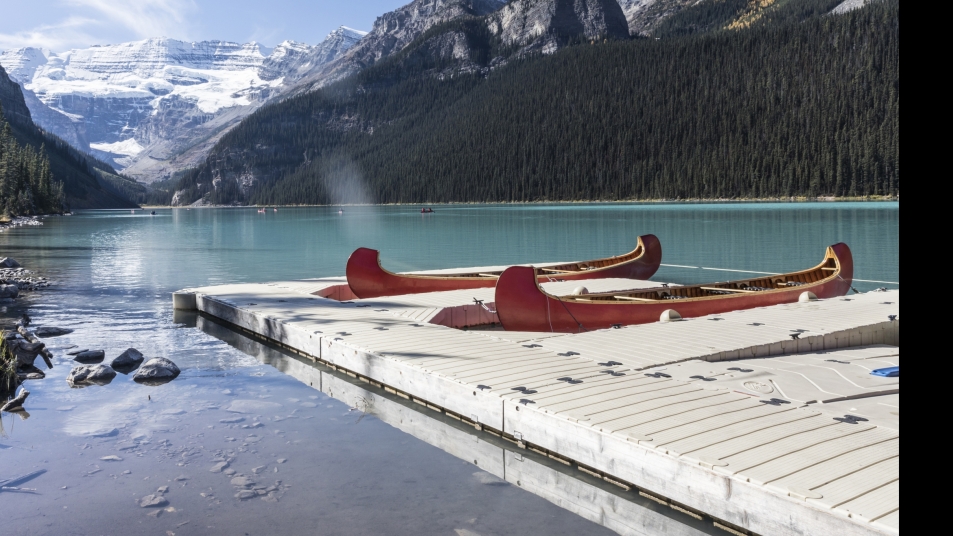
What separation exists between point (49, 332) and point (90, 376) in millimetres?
4310

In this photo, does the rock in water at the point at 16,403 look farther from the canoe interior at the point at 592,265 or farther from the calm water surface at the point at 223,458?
the canoe interior at the point at 592,265

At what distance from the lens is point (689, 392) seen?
6684 millimetres

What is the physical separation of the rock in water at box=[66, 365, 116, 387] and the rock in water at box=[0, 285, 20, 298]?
396 inches

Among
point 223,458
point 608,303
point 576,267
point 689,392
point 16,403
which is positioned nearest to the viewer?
point 689,392

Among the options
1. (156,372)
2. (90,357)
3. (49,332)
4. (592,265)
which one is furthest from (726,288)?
(49,332)

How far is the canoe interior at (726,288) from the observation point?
12.2 metres

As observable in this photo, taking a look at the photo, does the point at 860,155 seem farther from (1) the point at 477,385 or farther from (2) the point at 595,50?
(1) the point at 477,385

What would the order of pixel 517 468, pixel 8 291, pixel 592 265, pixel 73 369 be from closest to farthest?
pixel 517 468
pixel 73 369
pixel 8 291
pixel 592 265

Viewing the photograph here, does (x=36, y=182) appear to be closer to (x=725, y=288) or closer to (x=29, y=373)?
(x=29, y=373)

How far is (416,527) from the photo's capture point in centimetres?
535

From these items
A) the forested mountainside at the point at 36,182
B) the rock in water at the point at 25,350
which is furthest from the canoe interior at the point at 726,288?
the forested mountainside at the point at 36,182

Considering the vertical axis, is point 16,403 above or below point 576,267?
below

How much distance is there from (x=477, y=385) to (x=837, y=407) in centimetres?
319

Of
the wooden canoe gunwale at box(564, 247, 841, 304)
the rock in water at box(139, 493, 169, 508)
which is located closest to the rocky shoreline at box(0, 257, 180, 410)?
the rock in water at box(139, 493, 169, 508)
